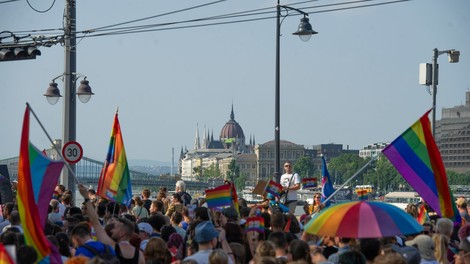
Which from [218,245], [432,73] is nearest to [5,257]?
[218,245]

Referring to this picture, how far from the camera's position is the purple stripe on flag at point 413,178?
13.4m

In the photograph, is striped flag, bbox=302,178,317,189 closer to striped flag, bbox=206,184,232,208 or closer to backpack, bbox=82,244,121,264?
striped flag, bbox=206,184,232,208

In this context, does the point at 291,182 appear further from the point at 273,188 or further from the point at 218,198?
the point at 218,198

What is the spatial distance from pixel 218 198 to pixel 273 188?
4486 millimetres

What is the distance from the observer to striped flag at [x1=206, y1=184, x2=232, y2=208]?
14.1 meters

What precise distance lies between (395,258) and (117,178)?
718 centimetres

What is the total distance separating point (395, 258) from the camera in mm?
8281

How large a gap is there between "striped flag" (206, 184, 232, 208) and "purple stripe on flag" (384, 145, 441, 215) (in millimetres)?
2043

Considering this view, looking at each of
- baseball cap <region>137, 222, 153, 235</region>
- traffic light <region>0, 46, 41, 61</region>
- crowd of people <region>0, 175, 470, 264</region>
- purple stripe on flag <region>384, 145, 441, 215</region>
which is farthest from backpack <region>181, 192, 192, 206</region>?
traffic light <region>0, 46, 41, 61</region>

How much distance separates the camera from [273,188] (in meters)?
18.5

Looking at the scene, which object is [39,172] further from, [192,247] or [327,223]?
[327,223]

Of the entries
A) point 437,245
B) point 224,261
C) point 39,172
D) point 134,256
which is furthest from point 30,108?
point 437,245

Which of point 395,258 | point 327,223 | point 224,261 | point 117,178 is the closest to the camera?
point 395,258

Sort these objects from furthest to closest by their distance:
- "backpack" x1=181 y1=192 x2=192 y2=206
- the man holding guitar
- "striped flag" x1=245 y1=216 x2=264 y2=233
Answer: the man holding guitar, "backpack" x1=181 y1=192 x2=192 y2=206, "striped flag" x1=245 y1=216 x2=264 y2=233
